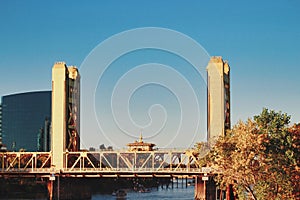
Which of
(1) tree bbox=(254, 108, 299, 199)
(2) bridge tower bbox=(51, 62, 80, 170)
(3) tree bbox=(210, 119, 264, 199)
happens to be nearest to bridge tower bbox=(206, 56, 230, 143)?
(2) bridge tower bbox=(51, 62, 80, 170)

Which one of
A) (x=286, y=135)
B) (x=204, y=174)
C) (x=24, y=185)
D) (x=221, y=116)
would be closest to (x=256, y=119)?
(x=286, y=135)

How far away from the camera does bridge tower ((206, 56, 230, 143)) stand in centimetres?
13712

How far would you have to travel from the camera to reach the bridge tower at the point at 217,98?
137 metres

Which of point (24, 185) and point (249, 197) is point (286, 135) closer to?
point (249, 197)

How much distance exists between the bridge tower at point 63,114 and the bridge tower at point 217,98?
28754 mm

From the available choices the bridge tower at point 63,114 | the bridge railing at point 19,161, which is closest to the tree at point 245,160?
the bridge railing at point 19,161

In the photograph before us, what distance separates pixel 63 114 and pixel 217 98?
31739 millimetres

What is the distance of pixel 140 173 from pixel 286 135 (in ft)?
165

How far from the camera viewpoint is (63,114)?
5438 inches

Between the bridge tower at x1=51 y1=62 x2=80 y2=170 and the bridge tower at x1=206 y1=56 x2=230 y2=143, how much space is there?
94.3 feet

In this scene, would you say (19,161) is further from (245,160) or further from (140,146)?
(245,160)

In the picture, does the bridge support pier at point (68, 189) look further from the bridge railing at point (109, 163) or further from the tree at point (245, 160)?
the tree at point (245, 160)

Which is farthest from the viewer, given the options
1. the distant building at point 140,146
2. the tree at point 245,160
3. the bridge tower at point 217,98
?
the distant building at point 140,146

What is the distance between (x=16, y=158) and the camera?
13975 centimetres
